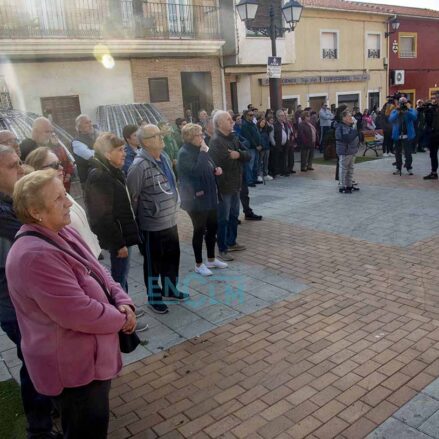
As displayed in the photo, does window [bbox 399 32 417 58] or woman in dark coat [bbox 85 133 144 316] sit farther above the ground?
window [bbox 399 32 417 58]

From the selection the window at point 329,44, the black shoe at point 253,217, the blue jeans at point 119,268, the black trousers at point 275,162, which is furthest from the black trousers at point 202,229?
the window at point 329,44

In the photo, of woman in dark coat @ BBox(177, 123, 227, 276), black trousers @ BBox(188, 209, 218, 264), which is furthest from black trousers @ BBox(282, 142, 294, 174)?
woman in dark coat @ BBox(177, 123, 227, 276)

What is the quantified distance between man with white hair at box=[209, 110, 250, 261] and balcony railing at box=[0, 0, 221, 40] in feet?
31.7

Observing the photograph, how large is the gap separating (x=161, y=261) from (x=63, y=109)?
11477mm

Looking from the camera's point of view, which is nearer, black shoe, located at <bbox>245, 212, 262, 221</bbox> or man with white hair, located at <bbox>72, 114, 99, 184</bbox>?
man with white hair, located at <bbox>72, 114, 99, 184</bbox>

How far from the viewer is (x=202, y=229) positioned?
550 centimetres

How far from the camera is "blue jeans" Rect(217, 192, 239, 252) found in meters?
6.12

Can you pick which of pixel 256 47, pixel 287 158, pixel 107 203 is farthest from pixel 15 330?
pixel 256 47

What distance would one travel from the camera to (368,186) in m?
10.3

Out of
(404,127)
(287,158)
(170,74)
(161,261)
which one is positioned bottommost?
(161,261)

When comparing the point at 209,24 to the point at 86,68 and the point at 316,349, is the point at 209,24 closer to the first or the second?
the point at 86,68

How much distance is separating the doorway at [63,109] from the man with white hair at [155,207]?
10.9 metres

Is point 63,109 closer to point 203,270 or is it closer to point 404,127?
point 404,127

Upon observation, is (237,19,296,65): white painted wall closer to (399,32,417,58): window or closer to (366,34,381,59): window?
(366,34,381,59): window
